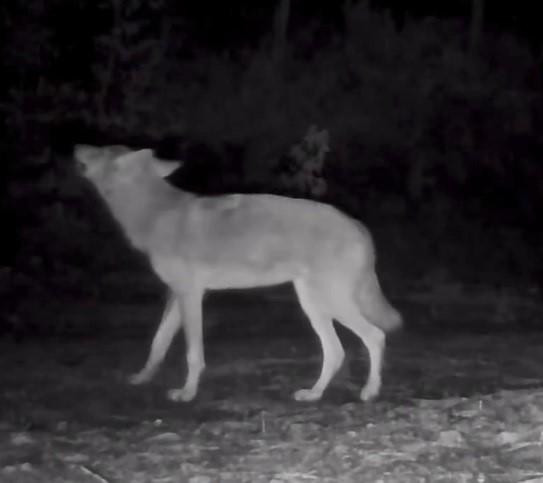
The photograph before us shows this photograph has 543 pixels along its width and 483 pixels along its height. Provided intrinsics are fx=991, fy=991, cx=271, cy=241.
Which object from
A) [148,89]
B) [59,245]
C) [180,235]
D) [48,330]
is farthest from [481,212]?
[180,235]

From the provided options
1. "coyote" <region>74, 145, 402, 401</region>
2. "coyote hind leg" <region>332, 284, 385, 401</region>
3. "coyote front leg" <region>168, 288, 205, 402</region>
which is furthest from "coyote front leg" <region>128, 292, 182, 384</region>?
"coyote hind leg" <region>332, 284, 385, 401</region>

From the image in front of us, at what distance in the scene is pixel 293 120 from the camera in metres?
17.3

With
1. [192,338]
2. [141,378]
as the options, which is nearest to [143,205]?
[192,338]

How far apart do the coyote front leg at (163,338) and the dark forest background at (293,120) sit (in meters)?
4.80

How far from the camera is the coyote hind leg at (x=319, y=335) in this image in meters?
6.38

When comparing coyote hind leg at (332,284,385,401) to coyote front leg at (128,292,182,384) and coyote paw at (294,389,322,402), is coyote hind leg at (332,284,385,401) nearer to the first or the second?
coyote paw at (294,389,322,402)

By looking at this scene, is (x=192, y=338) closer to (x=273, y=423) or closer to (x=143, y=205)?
(x=143, y=205)

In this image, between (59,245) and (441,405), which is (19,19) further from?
(441,405)

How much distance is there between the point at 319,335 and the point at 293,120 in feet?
36.2

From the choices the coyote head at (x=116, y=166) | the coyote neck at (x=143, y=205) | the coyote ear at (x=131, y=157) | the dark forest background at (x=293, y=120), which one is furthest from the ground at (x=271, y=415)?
the dark forest background at (x=293, y=120)

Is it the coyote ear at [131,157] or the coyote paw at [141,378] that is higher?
the coyote ear at [131,157]

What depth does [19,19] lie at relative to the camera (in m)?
13.6

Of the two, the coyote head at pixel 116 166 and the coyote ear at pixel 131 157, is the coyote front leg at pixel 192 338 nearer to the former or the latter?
the coyote head at pixel 116 166

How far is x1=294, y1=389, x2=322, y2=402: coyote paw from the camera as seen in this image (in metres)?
6.49
